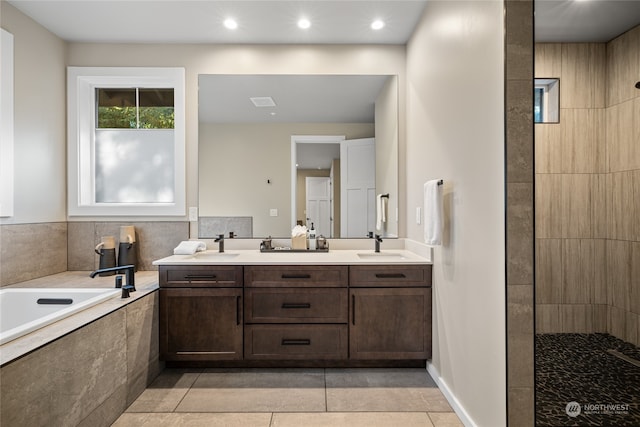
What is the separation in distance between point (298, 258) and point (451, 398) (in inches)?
51.9

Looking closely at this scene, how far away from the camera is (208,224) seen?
3.16m

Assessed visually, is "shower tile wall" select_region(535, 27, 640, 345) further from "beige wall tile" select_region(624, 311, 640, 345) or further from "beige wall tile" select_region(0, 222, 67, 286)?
"beige wall tile" select_region(0, 222, 67, 286)

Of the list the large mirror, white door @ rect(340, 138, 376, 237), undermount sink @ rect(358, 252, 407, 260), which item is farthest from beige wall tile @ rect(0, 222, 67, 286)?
undermount sink @ rect(358, 252, 407, 260)

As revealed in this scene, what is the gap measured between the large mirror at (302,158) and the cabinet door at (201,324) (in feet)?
2.35

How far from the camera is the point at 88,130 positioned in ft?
10.4

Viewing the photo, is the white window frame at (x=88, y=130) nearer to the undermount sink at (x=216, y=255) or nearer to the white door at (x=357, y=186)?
the undermount sink at (x=216, y=255)

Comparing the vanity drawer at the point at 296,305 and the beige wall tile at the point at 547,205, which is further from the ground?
the beige wall tile at the point at 547,205

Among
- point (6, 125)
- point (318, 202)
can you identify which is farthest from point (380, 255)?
point (6, 125)

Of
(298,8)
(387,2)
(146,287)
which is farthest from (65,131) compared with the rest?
(387,2)

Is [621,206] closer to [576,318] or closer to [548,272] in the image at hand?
[548,272]

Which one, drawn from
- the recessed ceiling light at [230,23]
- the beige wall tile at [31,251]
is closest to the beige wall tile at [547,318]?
the recessed ceiling light at [230,23]

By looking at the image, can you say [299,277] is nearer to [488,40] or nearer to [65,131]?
[488,40]

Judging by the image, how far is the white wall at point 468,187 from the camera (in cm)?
164

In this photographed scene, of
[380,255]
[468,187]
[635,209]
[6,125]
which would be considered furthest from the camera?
[380,255]
